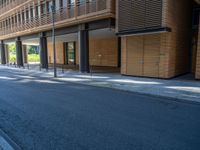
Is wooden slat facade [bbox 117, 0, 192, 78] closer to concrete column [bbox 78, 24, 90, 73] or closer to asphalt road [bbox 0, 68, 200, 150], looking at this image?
concrete column [bbox 78, 24, 90, 73]

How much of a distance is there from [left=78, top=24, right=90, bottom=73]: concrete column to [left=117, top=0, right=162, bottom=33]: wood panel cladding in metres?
4.16

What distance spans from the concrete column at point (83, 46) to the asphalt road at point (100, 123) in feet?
34.1

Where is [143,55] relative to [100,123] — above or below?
above

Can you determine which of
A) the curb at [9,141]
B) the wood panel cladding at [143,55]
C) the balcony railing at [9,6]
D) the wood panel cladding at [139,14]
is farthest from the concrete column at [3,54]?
the curb at [9,141]

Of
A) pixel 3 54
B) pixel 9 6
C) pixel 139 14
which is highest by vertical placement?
pixel 9 6

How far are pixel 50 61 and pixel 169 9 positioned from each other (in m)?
29.0

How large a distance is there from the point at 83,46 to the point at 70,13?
354 cm

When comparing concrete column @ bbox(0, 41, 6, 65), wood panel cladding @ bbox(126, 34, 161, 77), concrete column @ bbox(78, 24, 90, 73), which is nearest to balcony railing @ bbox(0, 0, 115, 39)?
concrete column @ bbox(78, 24, 90, 73)

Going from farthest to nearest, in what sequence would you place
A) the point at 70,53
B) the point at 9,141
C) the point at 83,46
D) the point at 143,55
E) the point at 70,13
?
1. the point at 70,53
2. the point at 70,13
3. the point at 83,46
4. the point at 143,55
5. the point at 9,141

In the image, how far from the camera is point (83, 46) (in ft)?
60.5

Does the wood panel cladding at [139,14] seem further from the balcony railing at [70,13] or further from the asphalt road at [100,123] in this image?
the asphalt road at [100,123]

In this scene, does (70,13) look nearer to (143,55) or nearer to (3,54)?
(143,55)

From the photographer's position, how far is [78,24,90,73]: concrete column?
1823cm

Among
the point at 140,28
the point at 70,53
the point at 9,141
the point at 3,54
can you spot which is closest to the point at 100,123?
the point at 9,141
